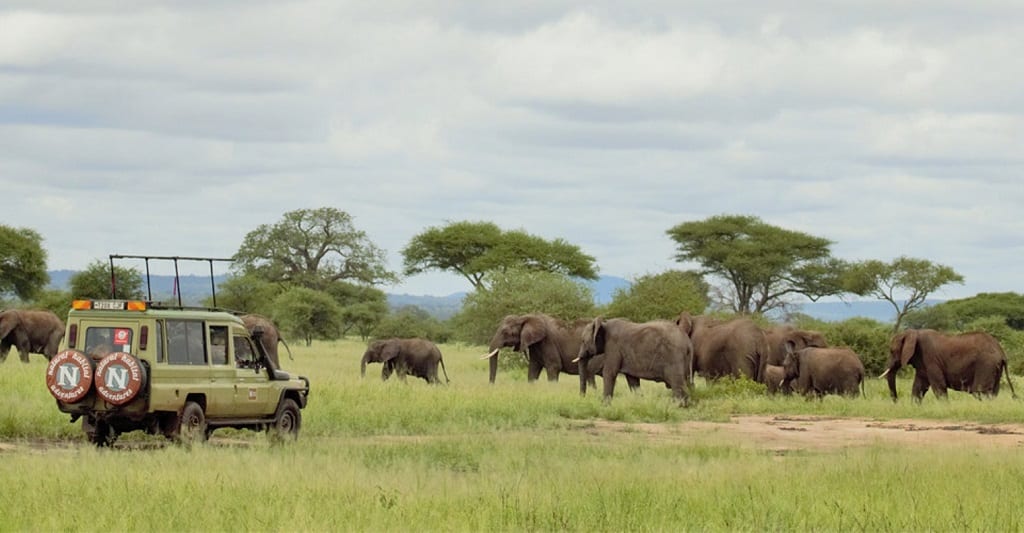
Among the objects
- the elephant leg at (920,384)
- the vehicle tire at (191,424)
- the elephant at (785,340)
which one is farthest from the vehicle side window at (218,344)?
the elephant at (785,340)

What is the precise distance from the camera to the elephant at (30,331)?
35.7m

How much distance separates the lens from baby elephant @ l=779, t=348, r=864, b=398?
92.7ft

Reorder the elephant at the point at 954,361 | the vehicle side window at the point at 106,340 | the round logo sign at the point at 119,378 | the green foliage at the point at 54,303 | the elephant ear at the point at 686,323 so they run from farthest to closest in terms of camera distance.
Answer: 1. the green foliage at the point at 54,303
2. the elephant ear at the point at 686,323
3. the elephant at the point at 954,361
4. the vehicle side window at the point at 106,340
5. the round logo sign at the point at 119,378

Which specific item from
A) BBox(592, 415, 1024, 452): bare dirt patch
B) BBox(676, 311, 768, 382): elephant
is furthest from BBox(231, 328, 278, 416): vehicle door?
BBox(676, 311, 768, 382): elephant

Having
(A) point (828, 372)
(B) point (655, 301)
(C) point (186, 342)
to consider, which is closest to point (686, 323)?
(A) point (828, 372)

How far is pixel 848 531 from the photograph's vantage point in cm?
1160

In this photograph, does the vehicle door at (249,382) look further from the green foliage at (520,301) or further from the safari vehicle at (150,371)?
the green foliage at (520,301)

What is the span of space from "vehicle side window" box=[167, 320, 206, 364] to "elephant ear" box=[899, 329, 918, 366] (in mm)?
15492

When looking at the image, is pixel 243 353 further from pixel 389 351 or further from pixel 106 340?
pixel 389 351

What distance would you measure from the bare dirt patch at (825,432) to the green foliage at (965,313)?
159 ft

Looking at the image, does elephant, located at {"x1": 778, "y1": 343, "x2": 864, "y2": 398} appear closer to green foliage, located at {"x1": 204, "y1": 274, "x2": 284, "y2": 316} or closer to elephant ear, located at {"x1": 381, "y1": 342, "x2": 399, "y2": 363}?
elephant ear, located at {"x1": 381, "y1": 342, "x2": 399, "y2": 363}

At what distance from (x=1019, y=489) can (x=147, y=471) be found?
814cm

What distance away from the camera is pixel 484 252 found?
236 feet

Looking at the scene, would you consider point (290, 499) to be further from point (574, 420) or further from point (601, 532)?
point (574, 420)
